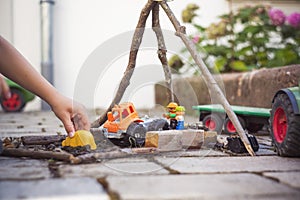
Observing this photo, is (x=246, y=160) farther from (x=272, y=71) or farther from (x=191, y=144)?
(x=272, y=71)

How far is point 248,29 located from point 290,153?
3.06m

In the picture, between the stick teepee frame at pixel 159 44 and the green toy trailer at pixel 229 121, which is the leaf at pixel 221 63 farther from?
the stick teepee frame at pixel 159 44

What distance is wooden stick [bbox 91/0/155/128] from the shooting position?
1895 millimetres

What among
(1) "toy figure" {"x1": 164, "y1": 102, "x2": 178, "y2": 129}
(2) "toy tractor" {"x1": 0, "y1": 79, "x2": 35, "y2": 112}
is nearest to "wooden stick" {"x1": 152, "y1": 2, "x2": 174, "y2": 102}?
(1) "toy figure" {"x1": 164, "y1": 102, "x2": 178, "y2": 129}

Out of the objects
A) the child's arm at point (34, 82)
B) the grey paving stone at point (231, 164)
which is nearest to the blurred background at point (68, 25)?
the child's arm at point (34, 82)

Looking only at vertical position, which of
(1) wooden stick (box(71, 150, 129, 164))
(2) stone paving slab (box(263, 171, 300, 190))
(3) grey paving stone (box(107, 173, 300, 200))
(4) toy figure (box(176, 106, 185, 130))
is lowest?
(2) stone paving slab (box(263, 171, 300, 190))

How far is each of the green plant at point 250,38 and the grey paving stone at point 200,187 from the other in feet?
10.4

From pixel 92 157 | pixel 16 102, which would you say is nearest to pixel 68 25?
pixel 16 102

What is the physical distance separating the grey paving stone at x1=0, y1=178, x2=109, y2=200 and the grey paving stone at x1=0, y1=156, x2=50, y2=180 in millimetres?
70

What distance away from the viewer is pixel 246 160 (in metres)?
1.55

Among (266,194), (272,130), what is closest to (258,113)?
(272,130)

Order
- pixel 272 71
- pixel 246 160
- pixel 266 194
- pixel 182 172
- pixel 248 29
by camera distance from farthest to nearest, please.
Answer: pixel 248 29 < pixel 272 71 < pixel 246 160 < pixel 182 172 < pixel 266 194

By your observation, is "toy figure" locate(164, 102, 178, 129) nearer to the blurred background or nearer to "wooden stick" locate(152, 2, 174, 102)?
"wooden stick" locate(152, 2, 174, 102)

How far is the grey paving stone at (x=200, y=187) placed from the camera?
1022mm
